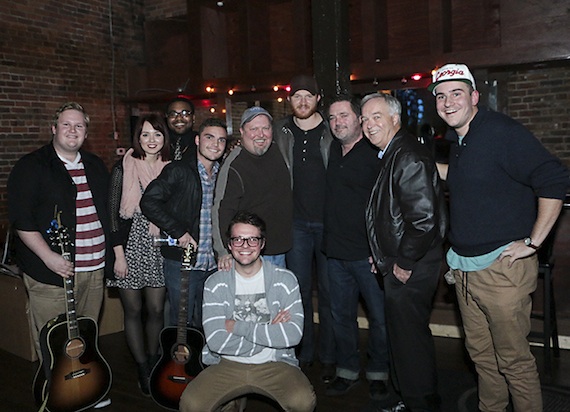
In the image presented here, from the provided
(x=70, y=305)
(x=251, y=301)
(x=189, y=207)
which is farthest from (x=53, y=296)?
(x=251, y=301)

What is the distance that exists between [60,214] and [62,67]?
4180 millimetres

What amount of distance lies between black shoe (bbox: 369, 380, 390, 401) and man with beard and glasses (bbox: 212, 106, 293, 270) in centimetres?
92

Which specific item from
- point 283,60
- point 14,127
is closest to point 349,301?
point 283,60

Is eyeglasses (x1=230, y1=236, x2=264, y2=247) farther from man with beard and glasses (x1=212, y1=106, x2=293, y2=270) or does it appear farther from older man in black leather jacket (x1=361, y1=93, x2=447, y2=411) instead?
Result: older man in black leather jacket (x1=361, y1=93, x2=447, y2=411)

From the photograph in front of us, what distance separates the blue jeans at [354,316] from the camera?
3.16 meters

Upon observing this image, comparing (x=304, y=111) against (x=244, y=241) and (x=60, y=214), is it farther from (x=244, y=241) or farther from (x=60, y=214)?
(x=60, y=214)

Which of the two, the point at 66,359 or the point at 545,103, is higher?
the point at 545,103

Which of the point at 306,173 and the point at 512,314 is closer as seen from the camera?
the point at 512,314

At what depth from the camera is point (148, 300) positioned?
3365mm

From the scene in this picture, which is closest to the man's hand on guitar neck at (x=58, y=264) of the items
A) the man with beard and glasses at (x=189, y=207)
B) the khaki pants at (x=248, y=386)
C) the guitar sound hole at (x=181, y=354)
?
the man with beard and glasses at (x=189, y=207)

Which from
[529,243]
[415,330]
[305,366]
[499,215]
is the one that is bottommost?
[305,366]

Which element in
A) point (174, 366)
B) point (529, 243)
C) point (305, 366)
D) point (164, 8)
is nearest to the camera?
point (529, 243)

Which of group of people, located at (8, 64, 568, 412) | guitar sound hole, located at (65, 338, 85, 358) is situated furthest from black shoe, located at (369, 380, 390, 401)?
guitar sound hole, located at (65, 338, 85, 358)

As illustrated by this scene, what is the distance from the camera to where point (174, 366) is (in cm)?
316
